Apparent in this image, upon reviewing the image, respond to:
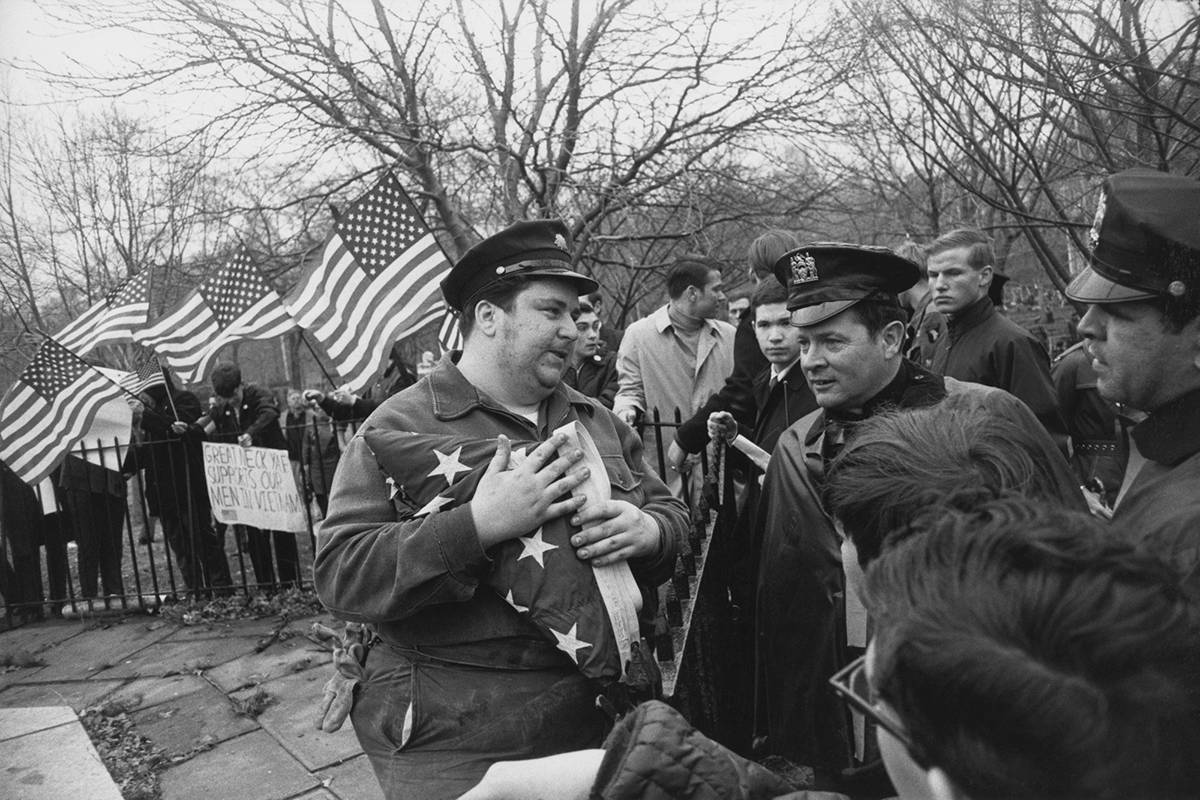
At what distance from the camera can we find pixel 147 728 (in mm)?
4445

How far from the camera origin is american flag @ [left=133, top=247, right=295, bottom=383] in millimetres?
6719

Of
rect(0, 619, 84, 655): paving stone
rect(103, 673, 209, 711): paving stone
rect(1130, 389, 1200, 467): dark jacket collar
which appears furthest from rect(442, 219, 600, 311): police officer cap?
rect(0, 619, 84, 655): paving stone

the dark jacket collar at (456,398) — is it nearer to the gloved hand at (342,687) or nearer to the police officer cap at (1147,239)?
the gloved hand at (342,687)

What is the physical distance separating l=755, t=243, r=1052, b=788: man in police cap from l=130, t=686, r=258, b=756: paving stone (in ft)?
10.1

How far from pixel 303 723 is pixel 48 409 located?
12.7 ft

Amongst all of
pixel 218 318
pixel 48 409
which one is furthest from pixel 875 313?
pixel 48 409

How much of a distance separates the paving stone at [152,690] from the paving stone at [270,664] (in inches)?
5.0

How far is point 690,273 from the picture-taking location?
5203 mm

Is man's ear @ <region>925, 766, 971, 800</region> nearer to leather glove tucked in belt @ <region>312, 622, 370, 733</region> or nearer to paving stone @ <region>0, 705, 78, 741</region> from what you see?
leather glove tucked in belt @ <region>312, 622, 370, 733</region>

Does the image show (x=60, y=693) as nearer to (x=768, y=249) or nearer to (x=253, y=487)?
(x=253, y=487)

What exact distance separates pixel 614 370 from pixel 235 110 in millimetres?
6319

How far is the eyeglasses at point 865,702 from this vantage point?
0.89 m

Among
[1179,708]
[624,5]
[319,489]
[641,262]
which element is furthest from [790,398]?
[641,262]

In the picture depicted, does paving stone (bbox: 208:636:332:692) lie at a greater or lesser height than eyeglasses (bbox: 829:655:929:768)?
lesser
